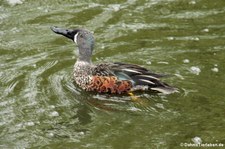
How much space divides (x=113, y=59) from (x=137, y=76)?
128cm

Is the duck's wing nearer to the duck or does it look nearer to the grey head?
the duck

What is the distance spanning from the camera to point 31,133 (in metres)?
7.18

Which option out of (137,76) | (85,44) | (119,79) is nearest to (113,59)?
(85,44)

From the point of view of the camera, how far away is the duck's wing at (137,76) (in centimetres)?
818

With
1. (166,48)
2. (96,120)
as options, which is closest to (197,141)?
(96,120)

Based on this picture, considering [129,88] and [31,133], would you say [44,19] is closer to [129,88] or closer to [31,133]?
[129,88]

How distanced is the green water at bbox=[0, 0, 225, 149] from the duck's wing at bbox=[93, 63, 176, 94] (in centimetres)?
16

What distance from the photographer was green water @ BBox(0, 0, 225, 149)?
280 inches

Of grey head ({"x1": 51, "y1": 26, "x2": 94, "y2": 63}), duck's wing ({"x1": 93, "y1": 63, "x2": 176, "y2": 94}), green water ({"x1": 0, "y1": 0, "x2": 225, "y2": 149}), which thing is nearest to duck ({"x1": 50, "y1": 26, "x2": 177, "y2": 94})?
duck's wing ({"x1": 93, "y1": 63, "x2": 176, "y2": 94})

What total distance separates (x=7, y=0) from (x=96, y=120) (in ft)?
18.7

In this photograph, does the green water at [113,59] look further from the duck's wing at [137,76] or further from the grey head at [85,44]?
the grey head at [85,44]

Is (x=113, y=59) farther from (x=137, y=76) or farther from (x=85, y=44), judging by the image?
(x=137, y=76)

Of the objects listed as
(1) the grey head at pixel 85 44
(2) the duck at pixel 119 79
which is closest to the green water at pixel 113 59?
(2) the duck at pixel 119 79

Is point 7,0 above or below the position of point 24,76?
above
